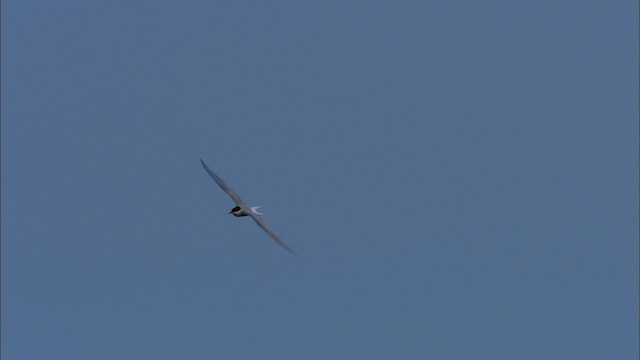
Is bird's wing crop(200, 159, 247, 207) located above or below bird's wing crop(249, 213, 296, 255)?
above

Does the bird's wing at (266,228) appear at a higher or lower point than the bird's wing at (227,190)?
lower

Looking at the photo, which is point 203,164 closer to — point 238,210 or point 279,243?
point 238,210

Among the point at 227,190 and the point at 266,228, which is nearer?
the point at 266,228

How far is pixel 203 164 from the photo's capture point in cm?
7969

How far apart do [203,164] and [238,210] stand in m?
5.49

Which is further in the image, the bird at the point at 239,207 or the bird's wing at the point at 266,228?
the bird at the point at 239,207

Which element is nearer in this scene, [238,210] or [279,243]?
[279,243]

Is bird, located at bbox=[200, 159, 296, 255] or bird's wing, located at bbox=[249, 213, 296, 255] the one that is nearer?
bird's wing, located at bbox=[249, 213, 296, 255]

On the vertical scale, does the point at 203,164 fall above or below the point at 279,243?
above

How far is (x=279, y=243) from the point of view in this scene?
69.7 meters

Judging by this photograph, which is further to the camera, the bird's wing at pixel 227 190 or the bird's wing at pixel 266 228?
the bird's wing at pixel 227 190

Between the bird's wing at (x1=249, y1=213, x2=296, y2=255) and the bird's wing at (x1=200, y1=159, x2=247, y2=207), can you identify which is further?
the bird's wing at (x1=200, y1=159, x2=247, y2=207)

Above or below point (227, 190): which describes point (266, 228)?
below

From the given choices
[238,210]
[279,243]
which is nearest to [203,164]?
[238,210]
